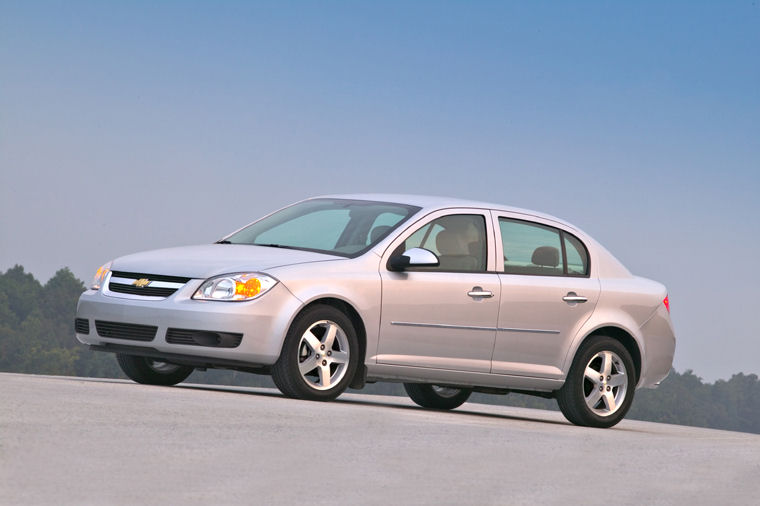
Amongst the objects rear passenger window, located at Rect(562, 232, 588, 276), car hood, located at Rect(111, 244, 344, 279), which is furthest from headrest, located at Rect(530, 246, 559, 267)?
car hood, located at Rect(111, 244, 344, 279)

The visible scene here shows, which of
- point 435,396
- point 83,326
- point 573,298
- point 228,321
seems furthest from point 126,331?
point 435,396

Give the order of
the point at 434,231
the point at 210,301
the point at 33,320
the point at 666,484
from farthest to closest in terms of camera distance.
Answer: the point at 33,320 < the point at 434,231 < the point at 210,301 < the point at 666,484

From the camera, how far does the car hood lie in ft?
34.6

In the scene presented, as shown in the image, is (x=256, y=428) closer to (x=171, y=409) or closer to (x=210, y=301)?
(x=171, y=409)

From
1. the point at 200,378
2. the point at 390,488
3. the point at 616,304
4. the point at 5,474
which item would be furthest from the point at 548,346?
the point at 200,378

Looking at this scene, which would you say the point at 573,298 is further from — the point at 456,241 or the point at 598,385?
the point at 456,241

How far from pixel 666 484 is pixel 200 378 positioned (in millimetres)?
148028

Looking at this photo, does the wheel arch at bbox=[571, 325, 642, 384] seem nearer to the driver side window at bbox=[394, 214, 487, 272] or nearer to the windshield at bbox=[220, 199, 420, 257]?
the driver side window at bbox=[394, 214, 487, 272]

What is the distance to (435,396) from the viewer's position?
13.8 meters

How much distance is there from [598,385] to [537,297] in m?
1.09

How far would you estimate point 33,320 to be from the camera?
648ft

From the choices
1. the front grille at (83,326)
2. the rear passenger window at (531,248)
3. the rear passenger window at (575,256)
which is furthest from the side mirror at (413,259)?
the front grille at (83,326)

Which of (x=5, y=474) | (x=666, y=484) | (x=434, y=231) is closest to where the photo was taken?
(x=5, y=474)

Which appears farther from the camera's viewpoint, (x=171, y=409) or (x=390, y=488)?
(x=171, y=409)
